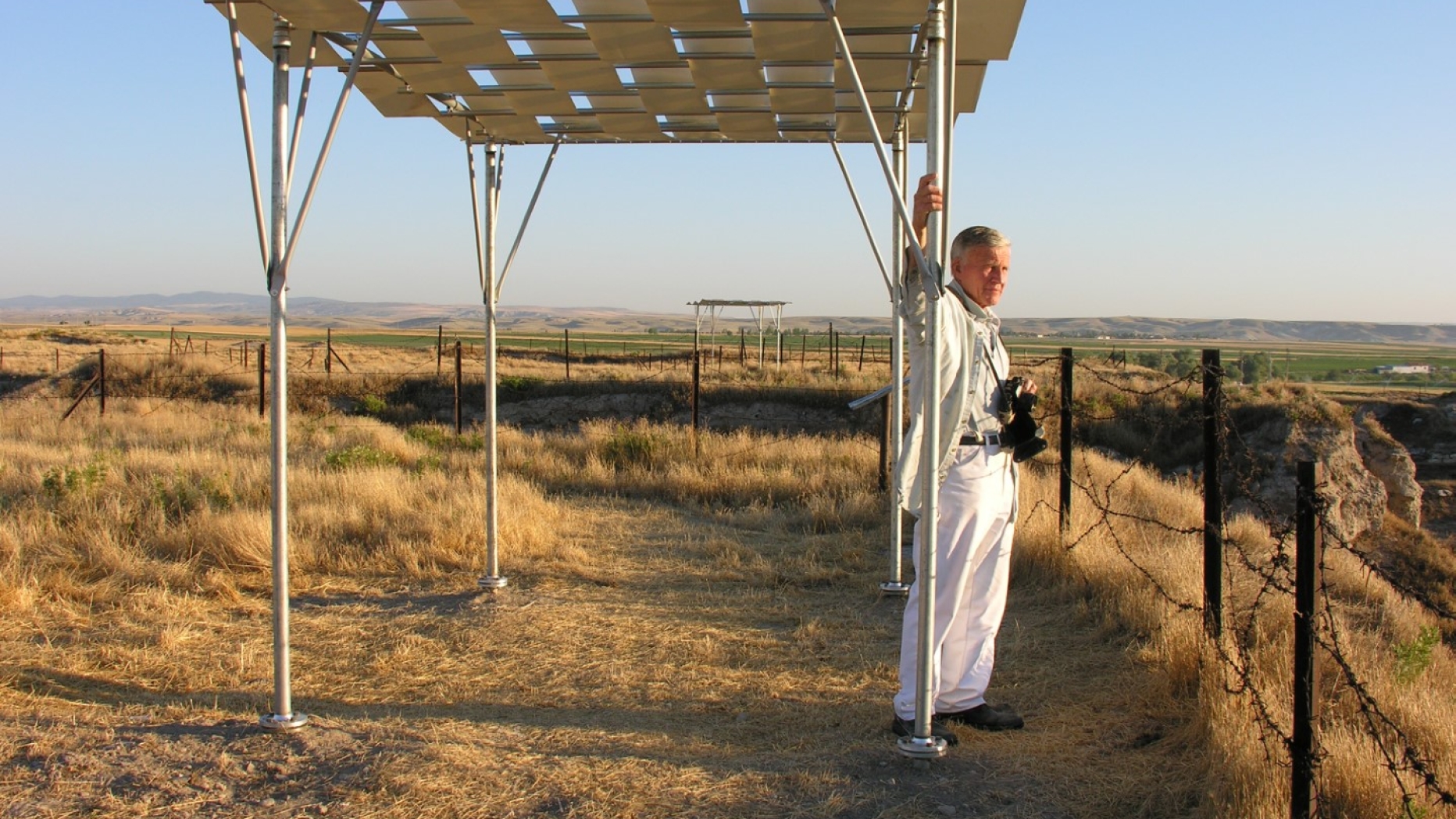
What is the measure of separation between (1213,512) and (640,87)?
12.8 ft

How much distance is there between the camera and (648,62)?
582 cm

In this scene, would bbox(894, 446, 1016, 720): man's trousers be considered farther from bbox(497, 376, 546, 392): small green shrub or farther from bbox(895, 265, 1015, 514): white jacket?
bbox(497, 376, 546, 392): small green shrub

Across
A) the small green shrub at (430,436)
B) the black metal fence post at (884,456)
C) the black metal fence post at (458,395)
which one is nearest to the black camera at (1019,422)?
the black metal fence post at (884,456)

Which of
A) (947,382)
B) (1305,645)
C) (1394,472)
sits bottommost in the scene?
(1394,472)

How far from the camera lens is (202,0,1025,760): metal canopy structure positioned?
171 inches

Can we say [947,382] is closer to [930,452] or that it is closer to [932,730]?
[930,452]

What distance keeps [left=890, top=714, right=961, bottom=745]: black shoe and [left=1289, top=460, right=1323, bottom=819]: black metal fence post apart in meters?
1.28

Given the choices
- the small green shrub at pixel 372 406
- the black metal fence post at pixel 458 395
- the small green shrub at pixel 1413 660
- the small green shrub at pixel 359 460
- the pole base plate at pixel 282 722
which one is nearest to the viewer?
the pole base plate at pixel 282 722

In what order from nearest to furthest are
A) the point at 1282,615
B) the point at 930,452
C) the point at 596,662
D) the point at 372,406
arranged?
the point at 930,452 < the point at 1282,615 < the point at 596,662 < the point at 372,406

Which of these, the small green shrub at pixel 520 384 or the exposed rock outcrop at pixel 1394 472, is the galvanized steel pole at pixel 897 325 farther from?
the small green shrub at pixel 520 384

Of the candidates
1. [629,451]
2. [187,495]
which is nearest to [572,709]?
[187,495]

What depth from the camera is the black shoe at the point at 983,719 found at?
464 cm

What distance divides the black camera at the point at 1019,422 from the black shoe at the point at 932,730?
1.16 metres

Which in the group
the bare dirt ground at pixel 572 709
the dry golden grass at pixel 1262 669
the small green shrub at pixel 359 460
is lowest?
the bare dirt ground at pixel 572 709
